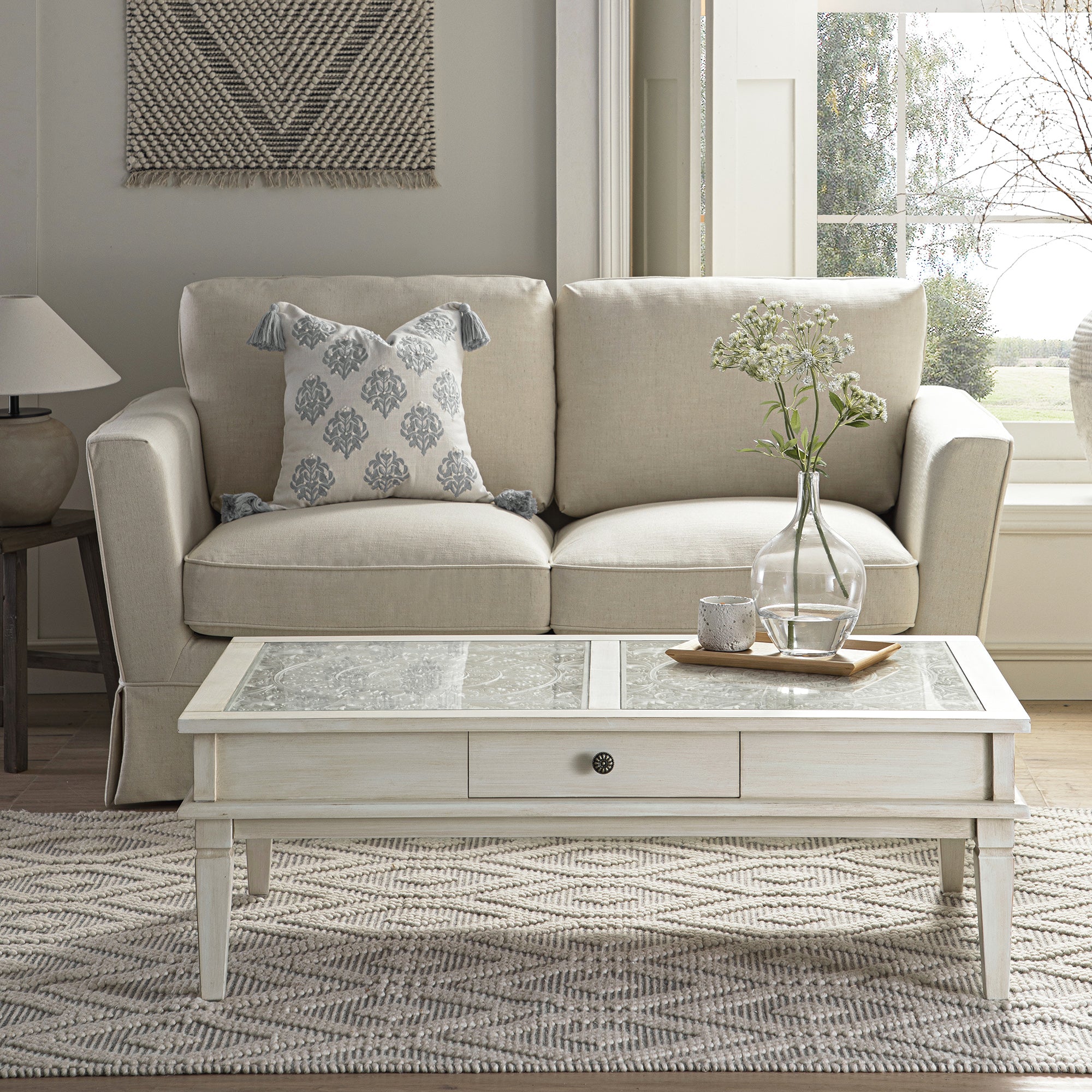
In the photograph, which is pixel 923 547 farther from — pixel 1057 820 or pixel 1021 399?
pixel 1021 399

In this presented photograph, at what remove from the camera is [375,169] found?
3.34 meters

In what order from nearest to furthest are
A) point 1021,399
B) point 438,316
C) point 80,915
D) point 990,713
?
point 990,713
point 80,915
point 438,316
point 1021,399

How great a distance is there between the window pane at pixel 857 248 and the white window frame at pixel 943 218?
0.5 inches

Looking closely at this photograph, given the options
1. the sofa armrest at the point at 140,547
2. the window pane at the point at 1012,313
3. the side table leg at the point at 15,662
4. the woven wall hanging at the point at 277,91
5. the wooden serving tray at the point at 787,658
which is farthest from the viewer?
the window pane at the point at 1012,313

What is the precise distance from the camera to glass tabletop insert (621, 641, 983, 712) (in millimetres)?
1675

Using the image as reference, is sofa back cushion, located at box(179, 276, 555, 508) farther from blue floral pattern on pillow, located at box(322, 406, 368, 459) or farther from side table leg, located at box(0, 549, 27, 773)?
side table leg, located at box(0, 549, 27, 773)

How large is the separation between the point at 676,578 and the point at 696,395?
630 millimetres

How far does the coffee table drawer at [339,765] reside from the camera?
5.43 feet

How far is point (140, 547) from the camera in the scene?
2.40 meters

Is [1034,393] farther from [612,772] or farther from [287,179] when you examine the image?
[612,772]

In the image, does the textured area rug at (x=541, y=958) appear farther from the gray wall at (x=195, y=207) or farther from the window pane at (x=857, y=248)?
the window pane at (x=857, y=248)

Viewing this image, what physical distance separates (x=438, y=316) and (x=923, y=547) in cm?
116

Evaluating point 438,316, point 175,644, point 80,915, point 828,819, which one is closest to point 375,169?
point 438,316

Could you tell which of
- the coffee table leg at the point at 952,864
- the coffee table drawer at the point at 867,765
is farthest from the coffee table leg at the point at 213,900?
the coffee table leg at the point at 952,864
